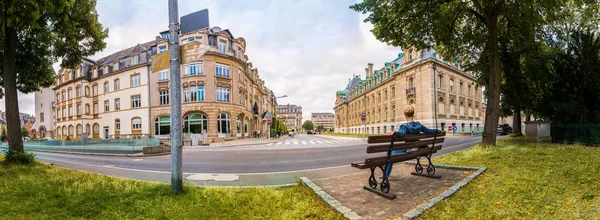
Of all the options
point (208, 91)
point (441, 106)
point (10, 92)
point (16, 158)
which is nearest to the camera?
point (16, 158)

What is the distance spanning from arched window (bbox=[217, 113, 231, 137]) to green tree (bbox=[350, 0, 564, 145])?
23.6 meters

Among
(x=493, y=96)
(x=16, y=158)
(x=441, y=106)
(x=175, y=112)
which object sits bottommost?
(x=16, y=158)

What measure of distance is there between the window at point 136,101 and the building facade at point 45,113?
27670mm

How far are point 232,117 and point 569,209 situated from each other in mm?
30913

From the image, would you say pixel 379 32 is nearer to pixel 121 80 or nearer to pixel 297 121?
pixel 121 80

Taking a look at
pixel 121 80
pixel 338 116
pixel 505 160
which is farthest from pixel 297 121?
pixel 505 160

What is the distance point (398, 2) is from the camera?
9.87m

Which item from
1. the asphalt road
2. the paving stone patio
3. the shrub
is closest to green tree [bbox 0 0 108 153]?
the shrub

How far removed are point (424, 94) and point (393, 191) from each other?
3567 centimetres

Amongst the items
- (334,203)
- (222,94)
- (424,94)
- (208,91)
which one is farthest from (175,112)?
(424,94)

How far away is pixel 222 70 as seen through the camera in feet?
103

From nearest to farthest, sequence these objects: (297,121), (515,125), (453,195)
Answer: (453,195)
(515,125)
(297,121)

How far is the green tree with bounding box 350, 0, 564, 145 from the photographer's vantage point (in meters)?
9.91

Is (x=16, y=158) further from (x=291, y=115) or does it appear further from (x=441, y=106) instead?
(x=291, y=115)
